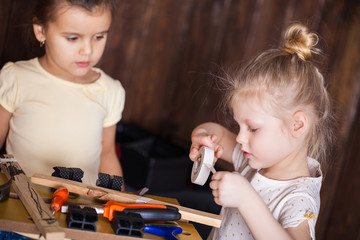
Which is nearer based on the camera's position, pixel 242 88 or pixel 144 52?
pixel 242 88

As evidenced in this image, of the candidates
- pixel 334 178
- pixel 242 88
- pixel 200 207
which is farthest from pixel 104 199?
pixel 334 178

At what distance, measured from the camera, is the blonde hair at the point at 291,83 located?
1.36 m

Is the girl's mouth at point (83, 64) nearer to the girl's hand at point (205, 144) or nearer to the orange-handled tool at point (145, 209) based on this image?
the girl's hand at point (205, 144)

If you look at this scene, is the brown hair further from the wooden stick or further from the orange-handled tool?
the orange-handled tool

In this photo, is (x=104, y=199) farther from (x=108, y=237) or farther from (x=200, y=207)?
(x=200, y=207)

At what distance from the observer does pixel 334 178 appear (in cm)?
252

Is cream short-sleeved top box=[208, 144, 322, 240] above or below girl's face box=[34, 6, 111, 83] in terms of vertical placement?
below

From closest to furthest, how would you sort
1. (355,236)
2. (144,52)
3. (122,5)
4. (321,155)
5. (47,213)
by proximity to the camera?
(47,213) → (321,155) → (355,236) → (122,5) → (144,52)

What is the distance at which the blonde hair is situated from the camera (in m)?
1.36

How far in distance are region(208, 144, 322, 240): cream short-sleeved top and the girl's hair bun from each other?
1.12 ft

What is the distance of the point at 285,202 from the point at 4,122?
98 centimetres

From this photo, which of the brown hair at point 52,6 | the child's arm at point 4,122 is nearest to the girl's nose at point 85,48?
the brown hair at point 52,6

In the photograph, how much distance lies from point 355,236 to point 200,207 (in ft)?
2.59

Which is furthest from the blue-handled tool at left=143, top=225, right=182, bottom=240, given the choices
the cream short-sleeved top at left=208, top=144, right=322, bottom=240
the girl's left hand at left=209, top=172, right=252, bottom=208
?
the cream short-sleeved top at left=208, top=144, right=322, bottom=240
